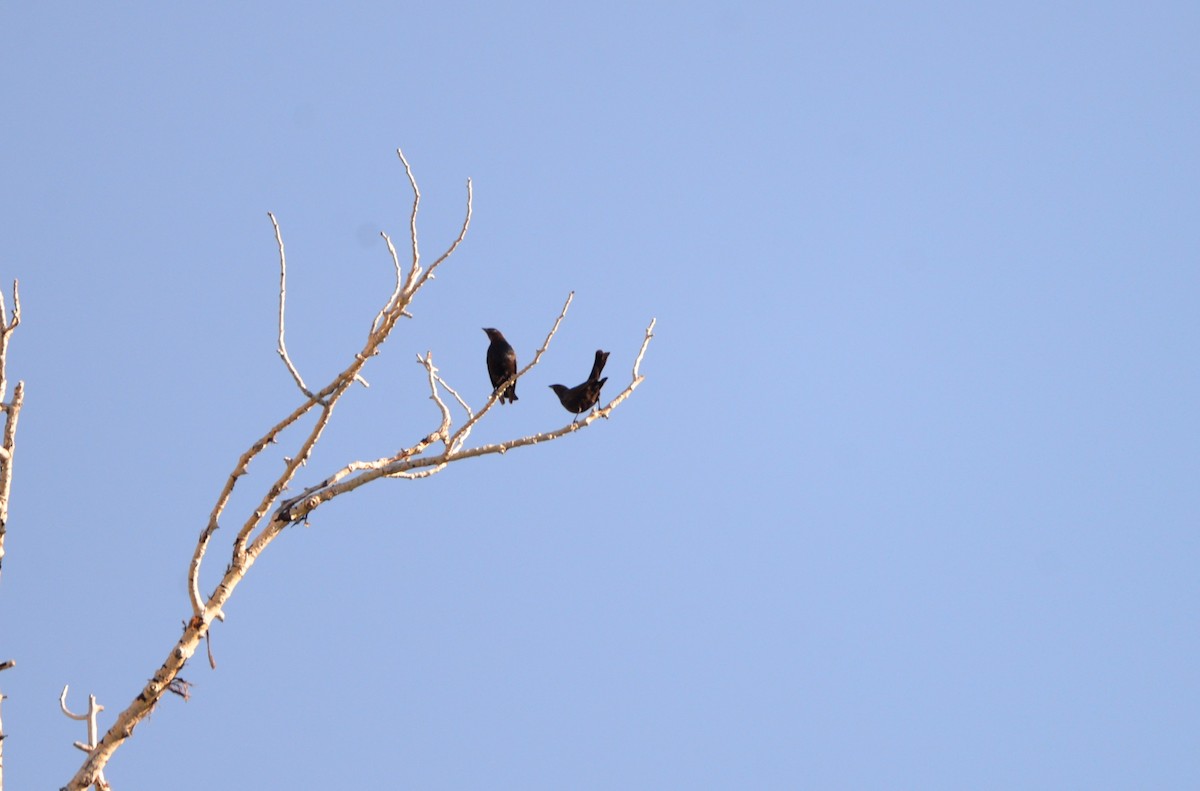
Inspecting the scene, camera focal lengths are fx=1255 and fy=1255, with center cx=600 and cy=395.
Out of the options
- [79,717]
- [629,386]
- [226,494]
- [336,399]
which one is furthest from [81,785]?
[629,386]

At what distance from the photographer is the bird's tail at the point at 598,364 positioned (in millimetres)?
9984

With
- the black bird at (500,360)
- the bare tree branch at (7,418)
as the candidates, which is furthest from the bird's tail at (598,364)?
the bare tree branch at (7,418)

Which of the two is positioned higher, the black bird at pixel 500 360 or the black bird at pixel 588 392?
the black bird at pixel 500 360

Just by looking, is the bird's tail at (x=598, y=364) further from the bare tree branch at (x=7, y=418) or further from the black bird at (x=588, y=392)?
the bare tree branch at (x=7, y=418)

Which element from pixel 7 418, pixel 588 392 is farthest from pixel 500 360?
pixel 7 418

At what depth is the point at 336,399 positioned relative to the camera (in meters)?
4.57

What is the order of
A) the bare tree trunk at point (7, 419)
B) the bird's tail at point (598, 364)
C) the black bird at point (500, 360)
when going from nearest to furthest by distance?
the bare tree trunk at point (7, 419) → the bird's tail at point (598, 364) → the black bird at point (500, 360)

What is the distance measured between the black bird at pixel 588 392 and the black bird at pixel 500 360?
0.77 metres

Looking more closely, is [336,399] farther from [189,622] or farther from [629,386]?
[629,386]

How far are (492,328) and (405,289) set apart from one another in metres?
7.06

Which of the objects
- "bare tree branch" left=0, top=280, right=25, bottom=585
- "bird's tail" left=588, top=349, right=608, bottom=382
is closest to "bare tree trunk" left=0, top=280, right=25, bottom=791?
"bare tree branch" left=0, top=280, right=25, bottom=585

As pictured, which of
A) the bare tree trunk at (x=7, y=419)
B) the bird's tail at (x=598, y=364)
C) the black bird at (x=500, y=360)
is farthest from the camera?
the black bird at (x=500, y=360)

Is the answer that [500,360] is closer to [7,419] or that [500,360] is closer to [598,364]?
[598,364]

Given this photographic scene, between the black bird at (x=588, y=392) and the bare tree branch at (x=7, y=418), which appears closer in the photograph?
the bare tree branch at (x=7, y=418)
